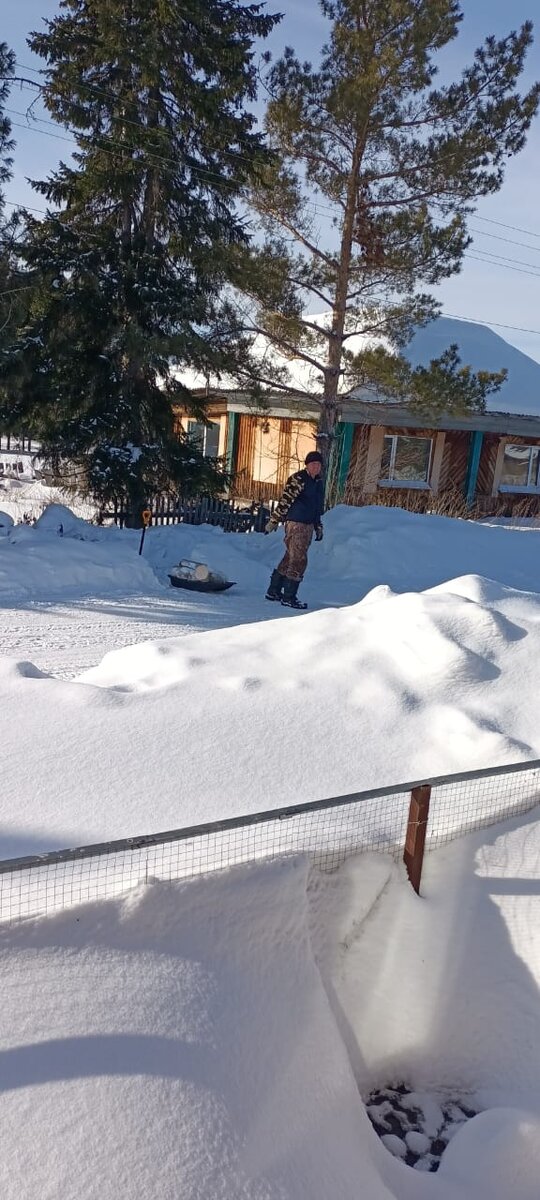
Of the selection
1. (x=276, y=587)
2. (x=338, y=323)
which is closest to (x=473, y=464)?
(x=338, y=323)

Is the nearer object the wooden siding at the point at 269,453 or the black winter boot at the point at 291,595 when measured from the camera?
the black winter boot at the point at 291,595

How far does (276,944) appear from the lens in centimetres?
331

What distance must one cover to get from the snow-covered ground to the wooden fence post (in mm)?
75

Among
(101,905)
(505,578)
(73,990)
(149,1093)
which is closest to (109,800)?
(101,905)

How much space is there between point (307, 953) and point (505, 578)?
33.1 feet

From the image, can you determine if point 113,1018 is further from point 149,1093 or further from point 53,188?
point 53,188

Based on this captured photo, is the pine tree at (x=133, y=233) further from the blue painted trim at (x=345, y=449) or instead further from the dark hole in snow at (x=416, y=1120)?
the dark hole in snow at (x=416, y=1120)

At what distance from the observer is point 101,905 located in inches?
119

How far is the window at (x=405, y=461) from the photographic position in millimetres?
21609

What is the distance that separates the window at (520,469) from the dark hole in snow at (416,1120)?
2122cm

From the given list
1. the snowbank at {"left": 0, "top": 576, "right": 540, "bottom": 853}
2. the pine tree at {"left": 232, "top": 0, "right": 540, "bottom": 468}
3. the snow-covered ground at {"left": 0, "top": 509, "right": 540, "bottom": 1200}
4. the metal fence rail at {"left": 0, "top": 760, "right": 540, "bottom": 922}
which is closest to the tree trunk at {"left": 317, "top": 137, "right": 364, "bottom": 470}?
the pine tree at {"left": 232, "top": 0, "right": 540, "bottom": 468}

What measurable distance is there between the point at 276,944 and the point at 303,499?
6.89m

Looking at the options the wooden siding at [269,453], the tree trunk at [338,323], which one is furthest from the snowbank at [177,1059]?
the wooden siding at [269,453]

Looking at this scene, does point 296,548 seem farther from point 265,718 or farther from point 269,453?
point 269,453
